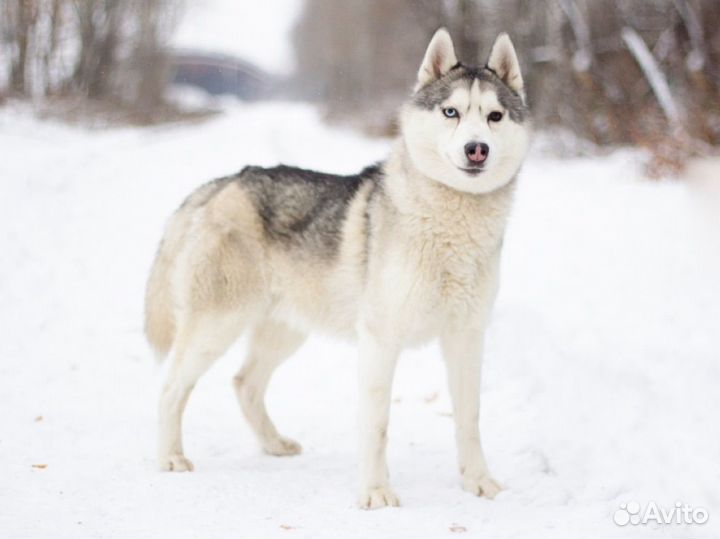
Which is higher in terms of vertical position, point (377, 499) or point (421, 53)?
point (421, 53)

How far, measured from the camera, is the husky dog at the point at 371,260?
10.9 ft

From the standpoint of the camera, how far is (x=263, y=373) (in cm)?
422

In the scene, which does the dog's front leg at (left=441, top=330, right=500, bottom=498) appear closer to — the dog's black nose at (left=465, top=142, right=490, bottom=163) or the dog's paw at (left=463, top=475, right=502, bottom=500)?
the dog's paw at (left=463, top=475, right=502, bottom=500)

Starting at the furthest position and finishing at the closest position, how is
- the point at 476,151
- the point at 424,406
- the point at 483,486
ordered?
the point at 424,406 → the point at 483,486 → the point at 476,151

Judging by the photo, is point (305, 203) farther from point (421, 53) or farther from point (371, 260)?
point (421, 53)

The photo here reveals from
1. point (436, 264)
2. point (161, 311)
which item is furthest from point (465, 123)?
point (161, 311)

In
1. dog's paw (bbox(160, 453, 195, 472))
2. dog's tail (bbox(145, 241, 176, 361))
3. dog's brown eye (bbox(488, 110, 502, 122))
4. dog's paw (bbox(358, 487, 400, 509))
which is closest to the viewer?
dog's paw (bbox(358, 487, 400, 509))

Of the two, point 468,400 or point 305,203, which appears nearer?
point 468,400

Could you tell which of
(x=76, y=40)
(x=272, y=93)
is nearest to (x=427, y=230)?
(x=76, y=40)

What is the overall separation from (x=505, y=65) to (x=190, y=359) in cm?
214

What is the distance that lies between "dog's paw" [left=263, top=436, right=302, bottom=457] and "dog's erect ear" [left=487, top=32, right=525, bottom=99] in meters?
2.20

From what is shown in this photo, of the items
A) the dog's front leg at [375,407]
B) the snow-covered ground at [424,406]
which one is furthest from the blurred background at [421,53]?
the dog's front leg at [375,407]

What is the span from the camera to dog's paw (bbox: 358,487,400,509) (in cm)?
323

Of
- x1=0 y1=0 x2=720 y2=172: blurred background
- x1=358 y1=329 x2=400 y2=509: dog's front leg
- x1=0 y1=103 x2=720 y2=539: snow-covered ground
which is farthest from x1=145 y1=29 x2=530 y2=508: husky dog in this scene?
x1=0 y1=0 x2=720 y2=172: blurred background
